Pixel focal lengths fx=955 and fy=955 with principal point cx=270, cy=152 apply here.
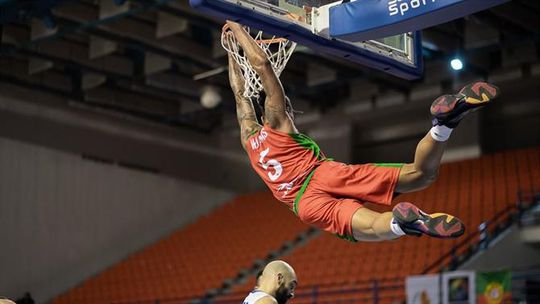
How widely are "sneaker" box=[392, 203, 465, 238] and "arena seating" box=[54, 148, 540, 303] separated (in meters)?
8.73

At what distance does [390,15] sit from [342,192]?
1419mm

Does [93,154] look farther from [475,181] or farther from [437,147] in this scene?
[437,147]

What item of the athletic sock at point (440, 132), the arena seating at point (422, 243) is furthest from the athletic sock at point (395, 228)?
the arena seating at point (422, 243)

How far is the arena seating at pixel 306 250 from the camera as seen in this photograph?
16.2 m

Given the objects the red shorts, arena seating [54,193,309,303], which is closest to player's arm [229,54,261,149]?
the red shorts

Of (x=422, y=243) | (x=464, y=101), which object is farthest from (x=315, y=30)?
(x=422, y=243)

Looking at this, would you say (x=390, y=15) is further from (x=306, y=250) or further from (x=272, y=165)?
(x=306, y=250)

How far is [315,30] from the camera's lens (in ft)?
25.1

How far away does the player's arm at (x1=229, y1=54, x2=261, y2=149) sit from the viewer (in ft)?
25.0

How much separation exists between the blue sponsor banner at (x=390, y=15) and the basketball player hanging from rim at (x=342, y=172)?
0.72 m

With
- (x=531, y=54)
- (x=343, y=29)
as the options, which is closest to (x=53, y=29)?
(x=531, y=54)

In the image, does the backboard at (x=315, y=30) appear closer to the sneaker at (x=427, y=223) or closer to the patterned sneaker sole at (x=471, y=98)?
the patterned sneaker sole at (x=471, y=98)

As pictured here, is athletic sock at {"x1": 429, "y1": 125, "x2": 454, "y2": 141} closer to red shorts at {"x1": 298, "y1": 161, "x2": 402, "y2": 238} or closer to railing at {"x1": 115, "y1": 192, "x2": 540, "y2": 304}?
red shorts at {"x1": 298, "y1": 161, "x2": 402, "y2": 238}

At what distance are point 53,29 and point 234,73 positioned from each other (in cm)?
1004
